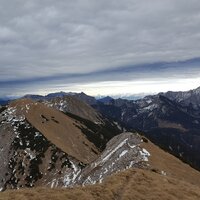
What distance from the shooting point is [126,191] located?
51.3 m

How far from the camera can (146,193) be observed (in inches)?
2069

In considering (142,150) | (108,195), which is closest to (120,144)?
(142,150)

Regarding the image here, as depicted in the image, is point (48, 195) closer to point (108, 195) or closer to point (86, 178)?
point (108, 195)

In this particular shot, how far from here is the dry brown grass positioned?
47.0 metres

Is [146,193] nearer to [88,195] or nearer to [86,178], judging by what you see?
[88,195]

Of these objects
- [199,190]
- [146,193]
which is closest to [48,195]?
[146,193]

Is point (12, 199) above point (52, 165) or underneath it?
above

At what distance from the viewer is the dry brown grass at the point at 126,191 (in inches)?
1850

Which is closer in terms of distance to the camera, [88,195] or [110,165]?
[88,195]

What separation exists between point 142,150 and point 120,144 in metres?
15.0

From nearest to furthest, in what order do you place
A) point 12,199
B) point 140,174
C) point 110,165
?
point 12,199 < point 140,174 < point 110,165

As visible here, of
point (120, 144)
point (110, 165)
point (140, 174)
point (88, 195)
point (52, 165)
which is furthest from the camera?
point (52, 165)

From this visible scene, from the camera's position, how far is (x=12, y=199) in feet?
146

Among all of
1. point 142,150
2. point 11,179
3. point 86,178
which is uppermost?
point 142,150
